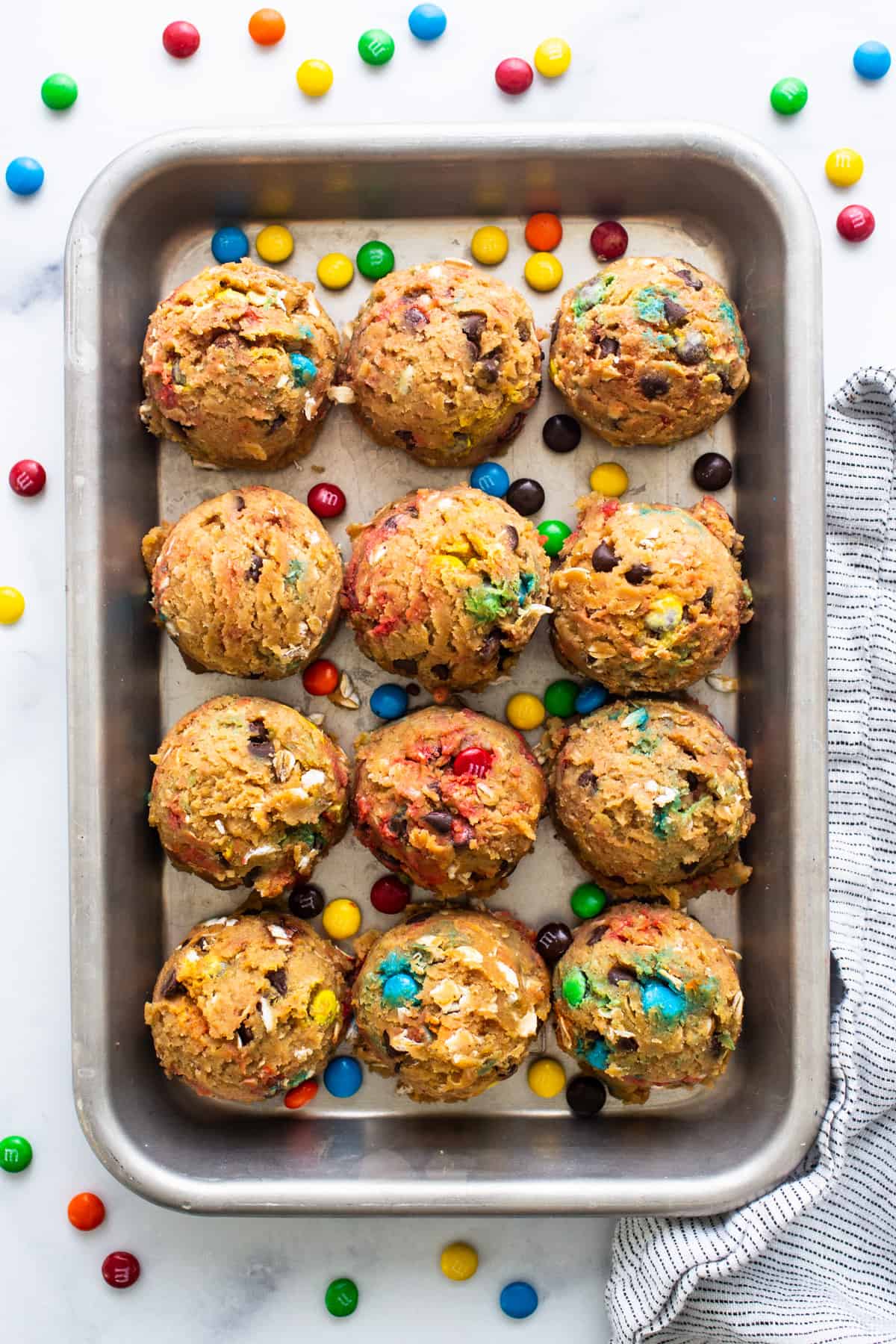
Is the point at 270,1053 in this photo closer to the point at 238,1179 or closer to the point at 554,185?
the point at 238,1179

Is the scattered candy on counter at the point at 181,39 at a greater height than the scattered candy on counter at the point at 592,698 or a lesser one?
greater

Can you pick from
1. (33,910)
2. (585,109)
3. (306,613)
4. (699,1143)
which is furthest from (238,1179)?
(585,109)

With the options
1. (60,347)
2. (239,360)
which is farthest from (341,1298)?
(60,347)

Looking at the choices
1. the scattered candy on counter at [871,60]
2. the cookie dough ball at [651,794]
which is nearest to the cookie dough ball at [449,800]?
the cookie dough ball at [651,794]

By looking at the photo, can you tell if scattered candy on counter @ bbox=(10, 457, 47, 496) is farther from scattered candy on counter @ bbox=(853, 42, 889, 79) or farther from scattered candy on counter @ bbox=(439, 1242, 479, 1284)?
scattered candy on counter @ bbox=(853, 42, 889, 79)

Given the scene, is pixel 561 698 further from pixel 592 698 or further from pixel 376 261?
pixel 376 261

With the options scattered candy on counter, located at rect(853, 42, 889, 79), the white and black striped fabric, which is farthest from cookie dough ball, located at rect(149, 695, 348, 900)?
scattered candy on counter, located at rect(853, 42, 889, 79)

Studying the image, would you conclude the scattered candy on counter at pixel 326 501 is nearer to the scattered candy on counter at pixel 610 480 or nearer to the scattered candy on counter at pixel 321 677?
the scattered candy on counter at pixel 321 677

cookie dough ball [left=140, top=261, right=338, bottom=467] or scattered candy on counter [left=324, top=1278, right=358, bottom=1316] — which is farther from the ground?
cookie dough ball [left=140, top=261, right=338, bottom=467]
